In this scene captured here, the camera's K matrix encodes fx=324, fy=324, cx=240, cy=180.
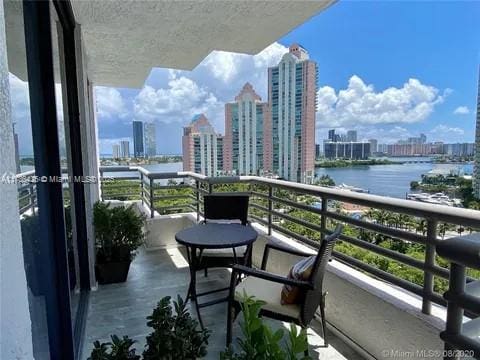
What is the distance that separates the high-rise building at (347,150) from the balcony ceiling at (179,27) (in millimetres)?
1619

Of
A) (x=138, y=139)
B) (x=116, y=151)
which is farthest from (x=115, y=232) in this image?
(x=138, y=139)

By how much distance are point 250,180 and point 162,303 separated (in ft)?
8.90

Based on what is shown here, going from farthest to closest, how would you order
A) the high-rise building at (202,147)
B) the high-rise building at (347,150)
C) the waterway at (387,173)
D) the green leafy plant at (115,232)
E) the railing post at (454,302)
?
the high-rise building at (202,147)
the high-rise building at (347,150)
the green leafy plant at (115,232)
the waterway at (387,173)
the railing post at (454,302)

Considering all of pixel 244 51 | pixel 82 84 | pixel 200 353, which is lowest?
pixel 200 353

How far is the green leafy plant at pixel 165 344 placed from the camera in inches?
46.2

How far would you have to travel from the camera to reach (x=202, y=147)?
263 inches

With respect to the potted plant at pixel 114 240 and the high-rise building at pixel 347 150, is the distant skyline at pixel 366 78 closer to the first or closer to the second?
the high-rise building at pixel 347 150

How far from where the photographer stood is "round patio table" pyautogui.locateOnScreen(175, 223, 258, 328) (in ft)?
8.41

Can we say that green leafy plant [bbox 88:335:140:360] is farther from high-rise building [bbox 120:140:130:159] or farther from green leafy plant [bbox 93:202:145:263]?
high-rise building [bbox 120:140:130:159]

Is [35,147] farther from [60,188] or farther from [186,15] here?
[186,15]

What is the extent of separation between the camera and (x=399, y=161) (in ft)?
11.8

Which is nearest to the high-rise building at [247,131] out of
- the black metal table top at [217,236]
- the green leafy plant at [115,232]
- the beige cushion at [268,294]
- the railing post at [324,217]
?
the green leafy plant at [115,232]

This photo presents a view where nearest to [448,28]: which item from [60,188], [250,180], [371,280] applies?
[250,180]

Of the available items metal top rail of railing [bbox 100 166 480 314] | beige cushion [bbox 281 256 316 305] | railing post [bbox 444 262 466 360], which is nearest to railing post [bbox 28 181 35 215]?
beige cushion [bbox 281 256 316 305]
